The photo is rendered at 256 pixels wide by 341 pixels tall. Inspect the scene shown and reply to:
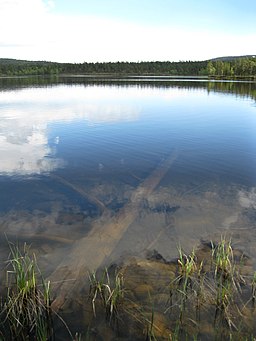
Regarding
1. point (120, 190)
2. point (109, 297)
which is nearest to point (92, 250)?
point (109, 297)

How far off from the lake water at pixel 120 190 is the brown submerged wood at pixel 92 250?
4cm

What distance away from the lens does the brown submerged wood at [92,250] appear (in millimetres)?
8664

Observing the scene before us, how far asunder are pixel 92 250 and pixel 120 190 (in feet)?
17.9

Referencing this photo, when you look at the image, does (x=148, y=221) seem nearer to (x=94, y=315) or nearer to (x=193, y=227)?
(x=193, y=227)

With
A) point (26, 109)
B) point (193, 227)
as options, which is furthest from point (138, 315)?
point (26, 109)

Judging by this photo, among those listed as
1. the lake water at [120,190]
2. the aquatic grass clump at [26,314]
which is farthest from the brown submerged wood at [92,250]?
the aquatic grass clump at [26,314]

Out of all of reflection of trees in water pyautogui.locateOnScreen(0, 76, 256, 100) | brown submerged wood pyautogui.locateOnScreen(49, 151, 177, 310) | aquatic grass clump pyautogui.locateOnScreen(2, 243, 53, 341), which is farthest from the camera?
reflection of trees in water pyautogui.locateOnScreen(0, 76, 256, 100)

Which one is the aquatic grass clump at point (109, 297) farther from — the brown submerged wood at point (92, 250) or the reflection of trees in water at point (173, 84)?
the reflection of trees in water at point (173, 84)

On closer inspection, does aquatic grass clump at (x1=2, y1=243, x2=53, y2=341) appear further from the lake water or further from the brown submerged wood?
the lake water

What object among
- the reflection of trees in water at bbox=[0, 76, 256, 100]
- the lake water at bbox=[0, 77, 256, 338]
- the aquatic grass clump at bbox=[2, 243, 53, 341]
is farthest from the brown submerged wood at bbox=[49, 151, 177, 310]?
the reflection of trees in water at bbox=[0, 76, 256, 100]

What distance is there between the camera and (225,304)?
25.3ft

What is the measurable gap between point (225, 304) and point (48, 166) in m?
14.0

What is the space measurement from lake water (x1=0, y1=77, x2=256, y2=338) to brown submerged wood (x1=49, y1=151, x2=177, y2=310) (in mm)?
40

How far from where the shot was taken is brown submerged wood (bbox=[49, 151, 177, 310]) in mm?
8664
